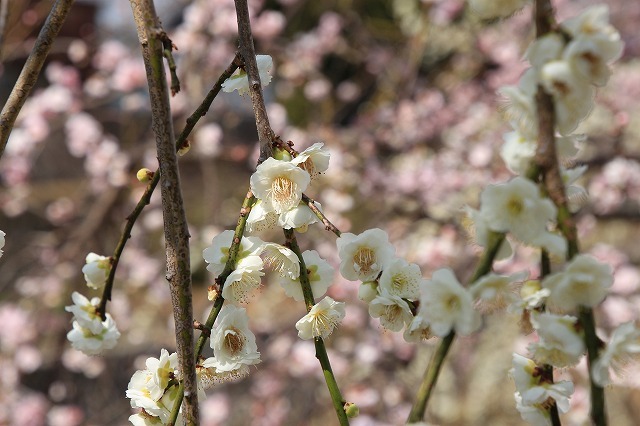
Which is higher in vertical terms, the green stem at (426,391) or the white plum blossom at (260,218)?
the white plum blossom at (260,218)

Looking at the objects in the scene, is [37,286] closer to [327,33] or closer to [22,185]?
[22,185]

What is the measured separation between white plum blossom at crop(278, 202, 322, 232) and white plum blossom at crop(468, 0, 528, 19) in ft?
0.85

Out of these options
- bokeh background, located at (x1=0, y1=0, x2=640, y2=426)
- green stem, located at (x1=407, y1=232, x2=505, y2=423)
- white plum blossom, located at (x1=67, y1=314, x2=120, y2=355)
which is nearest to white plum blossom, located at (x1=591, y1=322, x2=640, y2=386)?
green stem, located at (x1=407, y1=232, x2=505, y2=423)

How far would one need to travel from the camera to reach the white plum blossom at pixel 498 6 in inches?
23.7

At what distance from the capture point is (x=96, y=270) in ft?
2.92

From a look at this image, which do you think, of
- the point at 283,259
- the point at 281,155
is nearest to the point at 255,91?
the point at 281,155

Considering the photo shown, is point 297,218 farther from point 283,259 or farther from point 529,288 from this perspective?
point 529,288

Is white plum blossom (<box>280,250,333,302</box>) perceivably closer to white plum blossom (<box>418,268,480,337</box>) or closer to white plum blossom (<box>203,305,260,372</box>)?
white plum blossom (<box>203,305,260,372</box>)

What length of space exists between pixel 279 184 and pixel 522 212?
0.86 ft

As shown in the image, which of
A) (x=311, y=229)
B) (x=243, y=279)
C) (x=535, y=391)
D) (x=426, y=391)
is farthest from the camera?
(x=311, y=229)

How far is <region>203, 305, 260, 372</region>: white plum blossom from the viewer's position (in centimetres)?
72

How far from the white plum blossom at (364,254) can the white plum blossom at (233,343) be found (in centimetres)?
12

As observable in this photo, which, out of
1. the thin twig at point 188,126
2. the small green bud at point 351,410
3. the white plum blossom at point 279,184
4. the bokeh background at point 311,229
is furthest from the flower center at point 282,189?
the bokeh background at point 311,229

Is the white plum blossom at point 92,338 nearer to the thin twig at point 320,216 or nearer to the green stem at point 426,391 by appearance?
the thin twig at point 320,216
